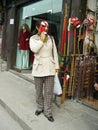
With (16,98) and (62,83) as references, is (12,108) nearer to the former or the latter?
(16,98)

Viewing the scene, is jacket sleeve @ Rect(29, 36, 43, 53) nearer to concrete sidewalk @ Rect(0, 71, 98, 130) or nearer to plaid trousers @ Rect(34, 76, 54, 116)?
plaid trousers @ Rect(34, 76, 54, 116)

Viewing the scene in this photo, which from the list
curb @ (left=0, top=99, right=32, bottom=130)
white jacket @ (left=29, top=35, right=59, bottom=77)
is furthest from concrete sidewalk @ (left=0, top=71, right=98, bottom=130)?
white jacket @ (left=29, top=35, right=59, bottom=77)

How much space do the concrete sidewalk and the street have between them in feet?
0.26

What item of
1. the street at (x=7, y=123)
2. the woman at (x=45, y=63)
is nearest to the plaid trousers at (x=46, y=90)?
the woman at (x=45, y=63)

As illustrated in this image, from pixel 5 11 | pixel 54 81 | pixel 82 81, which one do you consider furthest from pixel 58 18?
pixel 5 11

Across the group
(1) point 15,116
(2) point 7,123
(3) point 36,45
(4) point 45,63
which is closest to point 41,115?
(1) point 15,116

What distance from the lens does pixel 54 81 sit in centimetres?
626

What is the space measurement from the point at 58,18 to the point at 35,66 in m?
3.42

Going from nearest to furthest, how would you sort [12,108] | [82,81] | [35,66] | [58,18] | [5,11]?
[35,66]
[12,108]
[82,81]
[58,18]
[5,11]

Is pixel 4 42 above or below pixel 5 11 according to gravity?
below

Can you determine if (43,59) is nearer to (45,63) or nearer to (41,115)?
(45,63)

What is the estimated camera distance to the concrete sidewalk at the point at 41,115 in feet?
18.4

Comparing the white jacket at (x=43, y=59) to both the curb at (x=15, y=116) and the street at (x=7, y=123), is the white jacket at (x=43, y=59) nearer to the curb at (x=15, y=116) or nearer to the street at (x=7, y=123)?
the curb at (x=15, y=116)

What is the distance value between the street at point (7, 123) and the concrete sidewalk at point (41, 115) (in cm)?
8
